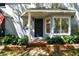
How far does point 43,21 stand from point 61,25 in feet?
8.67

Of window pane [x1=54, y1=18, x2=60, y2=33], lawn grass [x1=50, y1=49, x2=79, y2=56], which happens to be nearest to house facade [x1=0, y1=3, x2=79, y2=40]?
window pane [x1=54, y1=18, x2=60, y2=33]

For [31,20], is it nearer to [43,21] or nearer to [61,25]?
[43,21]

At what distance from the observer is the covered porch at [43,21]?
18.2 meters

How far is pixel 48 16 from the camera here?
20219mm

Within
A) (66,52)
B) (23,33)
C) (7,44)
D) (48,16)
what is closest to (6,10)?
(23,33)

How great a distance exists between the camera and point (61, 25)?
19875 mm

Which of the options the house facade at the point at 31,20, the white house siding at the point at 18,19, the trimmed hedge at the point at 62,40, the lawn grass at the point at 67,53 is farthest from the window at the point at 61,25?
the lawn grass at the point at 67,53

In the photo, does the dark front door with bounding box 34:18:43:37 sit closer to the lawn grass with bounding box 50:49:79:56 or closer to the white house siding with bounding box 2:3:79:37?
the white house siding with bounding box 2:3:79:37

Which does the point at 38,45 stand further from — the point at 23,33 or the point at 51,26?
the point at 23,33

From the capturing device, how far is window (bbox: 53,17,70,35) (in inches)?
776

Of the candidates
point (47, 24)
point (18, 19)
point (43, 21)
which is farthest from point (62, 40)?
point (18, 19)

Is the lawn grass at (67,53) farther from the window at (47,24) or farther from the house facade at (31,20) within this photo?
the window at (47,24)

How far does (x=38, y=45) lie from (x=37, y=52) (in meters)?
2.36

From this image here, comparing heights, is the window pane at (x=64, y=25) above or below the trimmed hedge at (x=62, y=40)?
above
